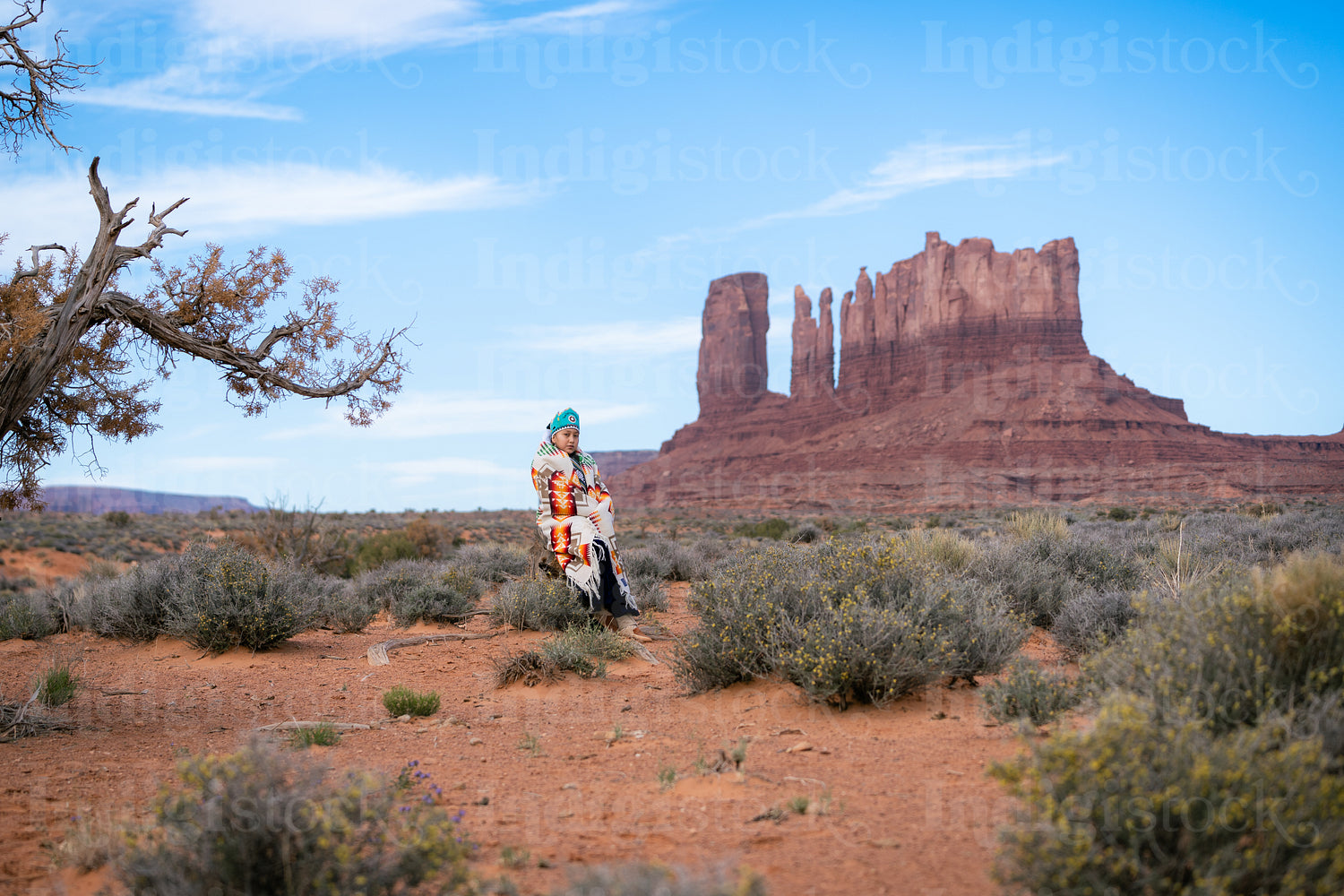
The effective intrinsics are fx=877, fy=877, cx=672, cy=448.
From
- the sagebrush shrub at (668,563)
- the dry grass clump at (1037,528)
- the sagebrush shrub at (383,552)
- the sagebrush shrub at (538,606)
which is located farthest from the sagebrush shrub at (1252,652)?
the sagebrush shrub at (383,552)

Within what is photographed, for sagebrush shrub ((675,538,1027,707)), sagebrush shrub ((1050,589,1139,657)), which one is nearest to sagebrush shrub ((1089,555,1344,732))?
sagebrush shrub ((675,538,1027,707))

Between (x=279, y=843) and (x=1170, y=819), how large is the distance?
302 centimetres

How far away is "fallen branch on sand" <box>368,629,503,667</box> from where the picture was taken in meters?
9.49

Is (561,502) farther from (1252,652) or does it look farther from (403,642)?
(1252,652)

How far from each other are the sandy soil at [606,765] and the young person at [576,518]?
83 centimetres

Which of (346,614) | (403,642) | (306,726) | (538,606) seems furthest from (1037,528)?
(306,726)

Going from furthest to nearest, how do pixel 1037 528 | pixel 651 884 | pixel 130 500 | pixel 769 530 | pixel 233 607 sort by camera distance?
pixel 130 500 → pixel 769 530 → pixel 1037 528 → pixel 233 607 → pixel 651 884

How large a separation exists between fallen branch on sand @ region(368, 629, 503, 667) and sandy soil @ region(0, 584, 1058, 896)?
16.8 inches

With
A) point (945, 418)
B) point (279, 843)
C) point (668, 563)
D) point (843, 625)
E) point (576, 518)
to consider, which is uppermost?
point (945, 418)

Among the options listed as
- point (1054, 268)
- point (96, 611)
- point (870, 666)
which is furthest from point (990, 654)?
point (1054, 268)

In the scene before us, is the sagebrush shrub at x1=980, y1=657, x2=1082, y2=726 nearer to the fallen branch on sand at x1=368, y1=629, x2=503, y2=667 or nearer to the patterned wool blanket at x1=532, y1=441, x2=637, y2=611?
the patterned wool blanket at x1=532, y1=441, x2=637, y2=611

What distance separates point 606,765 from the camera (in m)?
5.20

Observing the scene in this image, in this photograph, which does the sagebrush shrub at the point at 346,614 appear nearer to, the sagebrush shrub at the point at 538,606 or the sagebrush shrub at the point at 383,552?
the sagebrush shrub at the point at 538,606

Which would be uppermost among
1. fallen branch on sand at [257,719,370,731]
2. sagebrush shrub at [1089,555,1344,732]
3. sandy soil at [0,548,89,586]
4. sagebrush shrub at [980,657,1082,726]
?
sagebrush shrub at [1089,555,1344,732]
